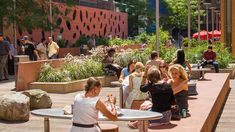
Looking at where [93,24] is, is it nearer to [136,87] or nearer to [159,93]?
[136,87]

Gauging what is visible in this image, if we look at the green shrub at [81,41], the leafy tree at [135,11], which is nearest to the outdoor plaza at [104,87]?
the green shrub at [81,41]

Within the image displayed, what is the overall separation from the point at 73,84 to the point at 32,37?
55.0 feet

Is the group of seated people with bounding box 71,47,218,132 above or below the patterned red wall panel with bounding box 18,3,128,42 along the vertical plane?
below

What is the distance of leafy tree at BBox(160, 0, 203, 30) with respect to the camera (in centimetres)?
7969

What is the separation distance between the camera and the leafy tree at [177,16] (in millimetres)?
79688

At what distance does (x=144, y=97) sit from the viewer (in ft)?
32.0

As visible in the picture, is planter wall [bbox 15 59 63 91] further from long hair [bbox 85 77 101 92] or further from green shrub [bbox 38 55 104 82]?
long hair [bbox 85 77 101 92]

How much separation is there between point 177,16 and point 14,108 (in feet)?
239

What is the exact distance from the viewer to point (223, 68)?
2234cm

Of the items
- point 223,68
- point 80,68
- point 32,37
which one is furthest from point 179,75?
point 32,37

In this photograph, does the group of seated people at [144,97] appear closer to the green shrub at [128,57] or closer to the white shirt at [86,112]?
the white shirt at [86,112]

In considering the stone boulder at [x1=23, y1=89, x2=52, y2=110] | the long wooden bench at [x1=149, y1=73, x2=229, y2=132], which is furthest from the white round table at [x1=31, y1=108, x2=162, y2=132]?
the stone boulder at [x1=23, y1=89, x2=52, y2=110]

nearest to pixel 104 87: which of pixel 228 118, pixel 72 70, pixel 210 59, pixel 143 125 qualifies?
pixel 72 70

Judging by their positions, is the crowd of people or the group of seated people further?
the crowd of people
